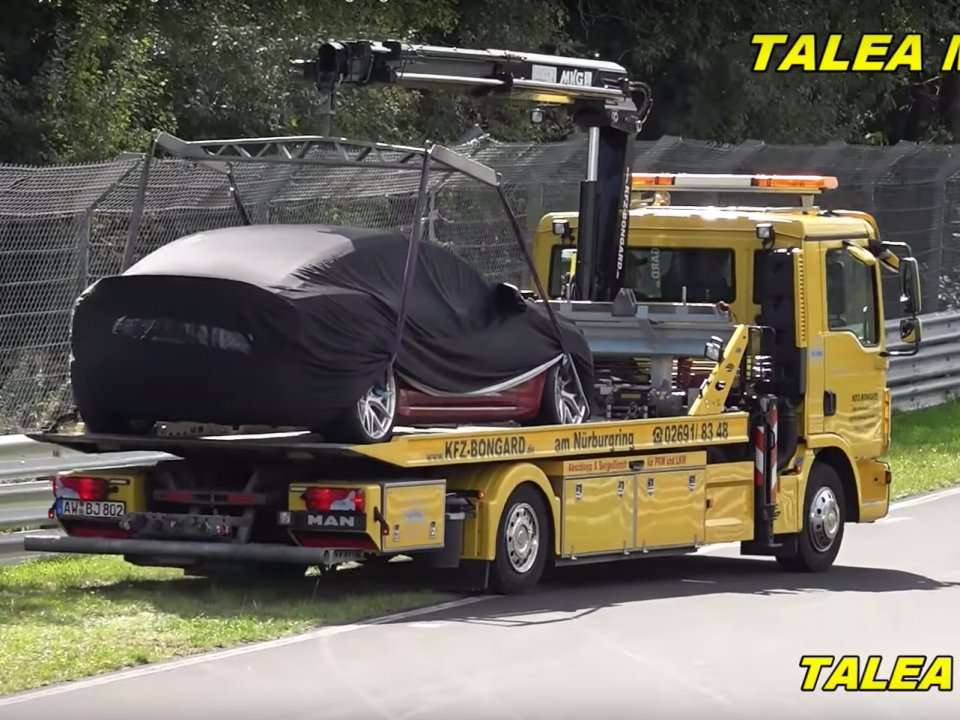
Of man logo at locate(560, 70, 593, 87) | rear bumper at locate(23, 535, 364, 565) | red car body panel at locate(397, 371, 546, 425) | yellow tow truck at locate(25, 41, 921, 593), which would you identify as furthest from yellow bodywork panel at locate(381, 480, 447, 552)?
man logo at locate(560, 70, 593, 87)

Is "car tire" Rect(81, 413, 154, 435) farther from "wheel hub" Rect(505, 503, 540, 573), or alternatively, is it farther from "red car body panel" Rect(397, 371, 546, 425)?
"wheel hub" Rect(505, 503, 540, 573)

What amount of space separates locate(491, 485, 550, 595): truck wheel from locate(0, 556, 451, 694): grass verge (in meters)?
0.40

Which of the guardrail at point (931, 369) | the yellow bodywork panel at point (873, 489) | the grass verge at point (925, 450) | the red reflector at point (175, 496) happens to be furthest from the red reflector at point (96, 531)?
the guardrail at point (931, 369)

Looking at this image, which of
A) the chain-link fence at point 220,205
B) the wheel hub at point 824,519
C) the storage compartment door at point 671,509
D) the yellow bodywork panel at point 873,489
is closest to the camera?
the storage compartment door at point 671,509

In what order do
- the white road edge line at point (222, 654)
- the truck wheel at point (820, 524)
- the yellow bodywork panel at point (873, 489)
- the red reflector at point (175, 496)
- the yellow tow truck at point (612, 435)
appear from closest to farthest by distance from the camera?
the white road edge line at point (222, 654)
the yellow tow truck at point (612, 435)
the red reflector at point (175, 496)
the truck wheel at point (820, 524)
the yellow bodywork panel at point (873, 489)

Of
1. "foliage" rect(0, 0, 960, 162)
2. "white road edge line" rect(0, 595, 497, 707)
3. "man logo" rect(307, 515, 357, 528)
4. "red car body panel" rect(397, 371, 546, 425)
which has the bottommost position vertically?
"white road edge line" rect(0, 595, 497, 707)

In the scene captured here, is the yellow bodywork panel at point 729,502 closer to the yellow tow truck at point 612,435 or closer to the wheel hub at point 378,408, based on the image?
the yellow tow truck at point 612,435

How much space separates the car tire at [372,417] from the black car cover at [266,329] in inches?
3.5

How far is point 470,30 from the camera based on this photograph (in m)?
30.7

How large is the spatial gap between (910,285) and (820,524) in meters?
1.80

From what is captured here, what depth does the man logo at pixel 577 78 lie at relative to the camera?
1638 centimetres

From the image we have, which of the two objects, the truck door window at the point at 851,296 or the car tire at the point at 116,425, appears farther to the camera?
the truck door window at the point at 851,296

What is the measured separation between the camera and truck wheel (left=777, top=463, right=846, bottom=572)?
16.6 m

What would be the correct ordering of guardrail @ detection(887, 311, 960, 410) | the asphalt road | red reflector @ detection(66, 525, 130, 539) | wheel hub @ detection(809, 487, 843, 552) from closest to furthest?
the asphalt road, red reflector @ detection(66, 525, 130, 539), wheel hub @ detection(809, 487, 843, 552), guardrail @ detection(887, 311, 960, 410)
